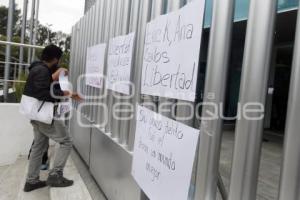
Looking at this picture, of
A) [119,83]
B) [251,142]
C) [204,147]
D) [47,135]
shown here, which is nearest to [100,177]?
[47,135]

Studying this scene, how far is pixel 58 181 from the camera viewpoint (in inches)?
163

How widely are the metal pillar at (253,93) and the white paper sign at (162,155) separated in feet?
1.01

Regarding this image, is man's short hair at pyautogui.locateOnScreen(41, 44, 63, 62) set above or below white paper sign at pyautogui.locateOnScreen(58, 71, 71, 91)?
above

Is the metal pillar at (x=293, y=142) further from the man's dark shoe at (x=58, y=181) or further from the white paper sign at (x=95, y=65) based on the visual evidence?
the man's dark shoe at (x=58, y=181)

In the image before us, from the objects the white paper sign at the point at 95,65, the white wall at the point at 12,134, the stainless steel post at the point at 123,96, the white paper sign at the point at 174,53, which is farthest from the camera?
the white wall at the point at 12,134

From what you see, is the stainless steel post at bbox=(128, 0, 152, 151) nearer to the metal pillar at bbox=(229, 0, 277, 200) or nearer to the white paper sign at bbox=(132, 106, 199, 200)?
the white paper sign at bbox=(132, 106, 199, 200)

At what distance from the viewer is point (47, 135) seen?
13.5ft

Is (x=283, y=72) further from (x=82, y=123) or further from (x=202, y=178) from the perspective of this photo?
(x=202, y=178)

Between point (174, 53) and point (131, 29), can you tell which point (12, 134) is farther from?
point (174, 53)

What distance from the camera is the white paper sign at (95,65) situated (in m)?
4.16

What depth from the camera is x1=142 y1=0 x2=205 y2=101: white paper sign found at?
1.94 meters

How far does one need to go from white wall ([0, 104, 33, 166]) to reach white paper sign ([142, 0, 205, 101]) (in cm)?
427

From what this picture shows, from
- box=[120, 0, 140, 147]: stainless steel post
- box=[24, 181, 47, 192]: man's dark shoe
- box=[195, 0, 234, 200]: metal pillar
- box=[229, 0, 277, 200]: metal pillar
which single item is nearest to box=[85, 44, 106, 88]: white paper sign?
box=[120, 0, 140, 147]: stainless steel post

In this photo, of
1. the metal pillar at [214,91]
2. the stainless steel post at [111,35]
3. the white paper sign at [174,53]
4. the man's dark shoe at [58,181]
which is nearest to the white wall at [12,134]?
the man's dark shoe at [58,181]
